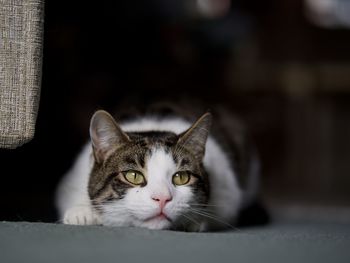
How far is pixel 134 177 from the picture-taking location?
151cm

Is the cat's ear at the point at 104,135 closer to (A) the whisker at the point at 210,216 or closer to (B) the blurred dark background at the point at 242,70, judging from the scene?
(A) the whisker at the point at 210,216

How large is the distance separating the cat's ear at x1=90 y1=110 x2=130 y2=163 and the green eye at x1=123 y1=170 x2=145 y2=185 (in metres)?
0.12

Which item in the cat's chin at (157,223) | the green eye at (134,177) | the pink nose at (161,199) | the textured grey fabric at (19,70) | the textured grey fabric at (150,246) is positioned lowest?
the textured grey fabric at (150,246)

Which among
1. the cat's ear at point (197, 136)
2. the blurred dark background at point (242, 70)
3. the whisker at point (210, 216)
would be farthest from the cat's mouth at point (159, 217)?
the blurred dark background at point (242, 70)

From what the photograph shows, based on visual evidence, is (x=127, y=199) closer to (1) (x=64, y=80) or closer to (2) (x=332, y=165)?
(1) (x=64, y=80)

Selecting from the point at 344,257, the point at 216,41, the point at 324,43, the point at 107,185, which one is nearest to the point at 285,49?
the point at 324,43

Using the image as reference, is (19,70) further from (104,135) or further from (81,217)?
(81,217)

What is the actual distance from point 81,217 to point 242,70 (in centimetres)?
252

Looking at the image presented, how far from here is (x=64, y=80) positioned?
3.19 m

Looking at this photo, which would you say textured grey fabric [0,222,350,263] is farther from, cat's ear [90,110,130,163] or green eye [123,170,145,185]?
cat's ear [90,110,130,163]

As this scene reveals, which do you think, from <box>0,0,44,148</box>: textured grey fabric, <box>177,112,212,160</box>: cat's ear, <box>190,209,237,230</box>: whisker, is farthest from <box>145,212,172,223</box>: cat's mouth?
<box>0,0,44,148</box>: textured grey fabric

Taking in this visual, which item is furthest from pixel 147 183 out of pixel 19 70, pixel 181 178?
pixel 19 70

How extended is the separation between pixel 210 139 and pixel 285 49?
2176 millimetres

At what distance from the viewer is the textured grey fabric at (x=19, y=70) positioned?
1389mm
